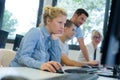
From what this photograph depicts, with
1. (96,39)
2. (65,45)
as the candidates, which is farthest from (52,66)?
(96,39)

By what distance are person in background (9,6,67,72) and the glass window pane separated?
316 cm

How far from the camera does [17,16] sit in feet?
17.0

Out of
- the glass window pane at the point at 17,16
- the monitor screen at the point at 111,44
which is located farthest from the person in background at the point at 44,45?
the glass window pane at the point at 17,16

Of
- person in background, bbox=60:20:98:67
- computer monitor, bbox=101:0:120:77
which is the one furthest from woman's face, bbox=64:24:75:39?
computer monitor, bbox=101:0:120:77

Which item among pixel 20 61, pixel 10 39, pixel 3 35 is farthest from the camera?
pixel 10 39

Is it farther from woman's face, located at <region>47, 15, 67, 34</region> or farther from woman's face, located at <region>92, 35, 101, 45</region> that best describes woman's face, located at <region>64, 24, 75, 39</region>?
woman's face, located at <region>92, 35, 101, 45</region>

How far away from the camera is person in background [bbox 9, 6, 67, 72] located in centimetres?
170

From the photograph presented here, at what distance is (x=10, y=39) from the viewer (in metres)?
5.00

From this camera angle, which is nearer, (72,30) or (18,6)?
(72,30)

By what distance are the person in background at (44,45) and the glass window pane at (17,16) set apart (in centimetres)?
316

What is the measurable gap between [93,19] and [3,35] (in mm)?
2359

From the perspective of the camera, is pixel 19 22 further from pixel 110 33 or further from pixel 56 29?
pixel 110 33

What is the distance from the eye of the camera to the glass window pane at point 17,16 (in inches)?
203

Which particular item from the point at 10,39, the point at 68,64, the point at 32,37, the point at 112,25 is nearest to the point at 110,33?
the point at 112,25
